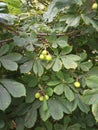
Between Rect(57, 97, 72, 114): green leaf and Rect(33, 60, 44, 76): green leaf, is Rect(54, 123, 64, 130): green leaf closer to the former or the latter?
Rect(57, 97, 72, 114): green leaf

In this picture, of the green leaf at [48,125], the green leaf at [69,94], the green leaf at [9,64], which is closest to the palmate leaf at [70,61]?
the green leaf at [69,94]

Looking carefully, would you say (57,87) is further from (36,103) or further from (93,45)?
(93,45)

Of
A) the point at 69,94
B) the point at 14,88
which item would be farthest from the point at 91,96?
the point at 14,88

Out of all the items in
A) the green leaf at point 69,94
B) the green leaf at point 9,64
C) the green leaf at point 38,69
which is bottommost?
the green leaf at point 69,94

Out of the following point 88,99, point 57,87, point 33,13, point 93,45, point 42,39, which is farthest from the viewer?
point 33,13

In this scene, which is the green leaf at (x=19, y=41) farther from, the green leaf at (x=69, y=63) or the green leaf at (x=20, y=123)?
the green leaf at (x=20, y=123)

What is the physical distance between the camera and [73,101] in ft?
4.49

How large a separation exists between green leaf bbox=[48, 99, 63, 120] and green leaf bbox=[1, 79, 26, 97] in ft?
0.54

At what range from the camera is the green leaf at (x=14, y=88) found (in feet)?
4.08

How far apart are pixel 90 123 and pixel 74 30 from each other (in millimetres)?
481

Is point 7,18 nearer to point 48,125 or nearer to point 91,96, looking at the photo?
point 91,96

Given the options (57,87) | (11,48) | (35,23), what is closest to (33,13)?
(35,23)

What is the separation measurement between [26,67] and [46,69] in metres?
0.09

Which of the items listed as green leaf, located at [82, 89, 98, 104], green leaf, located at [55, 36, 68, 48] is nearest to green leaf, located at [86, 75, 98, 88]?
green leaf, located at [82, 89, 98, 104]
